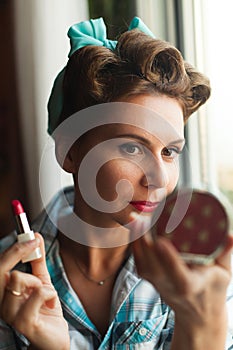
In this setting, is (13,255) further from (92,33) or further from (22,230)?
(92,33)

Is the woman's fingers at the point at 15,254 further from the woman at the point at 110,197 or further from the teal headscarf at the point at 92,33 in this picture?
the teal headscarf at the point at 92,33

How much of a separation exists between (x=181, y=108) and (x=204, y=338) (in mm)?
272

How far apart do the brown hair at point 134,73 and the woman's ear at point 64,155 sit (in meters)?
0.07

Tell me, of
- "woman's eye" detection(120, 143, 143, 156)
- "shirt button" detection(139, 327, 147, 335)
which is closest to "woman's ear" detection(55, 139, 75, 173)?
"woman's eye" detection(120, 143, 143, 156)

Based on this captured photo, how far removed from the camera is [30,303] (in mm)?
555

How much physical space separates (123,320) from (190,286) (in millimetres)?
245

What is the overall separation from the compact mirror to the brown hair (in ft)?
0.63

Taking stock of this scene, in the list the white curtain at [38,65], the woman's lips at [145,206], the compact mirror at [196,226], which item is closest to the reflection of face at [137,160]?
the woman's lips at [145,206]

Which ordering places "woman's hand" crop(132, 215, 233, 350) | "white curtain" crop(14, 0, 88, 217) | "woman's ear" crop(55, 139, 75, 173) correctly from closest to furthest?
"woman's hand" crop(132, 215, 233, 350)
"woman's ear" crop(55, 139, 75, 173)
"white curtain" crop(14, 0, 88, 217)

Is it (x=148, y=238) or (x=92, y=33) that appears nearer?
(x=148, y=238)

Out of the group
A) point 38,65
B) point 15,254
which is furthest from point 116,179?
point 38,65

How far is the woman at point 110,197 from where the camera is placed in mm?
567

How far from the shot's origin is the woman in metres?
0.57

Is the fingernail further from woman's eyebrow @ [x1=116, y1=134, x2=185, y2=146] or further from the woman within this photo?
woman's eyebrow @ [x1=116, y1=134, x2=185, y2=146]
